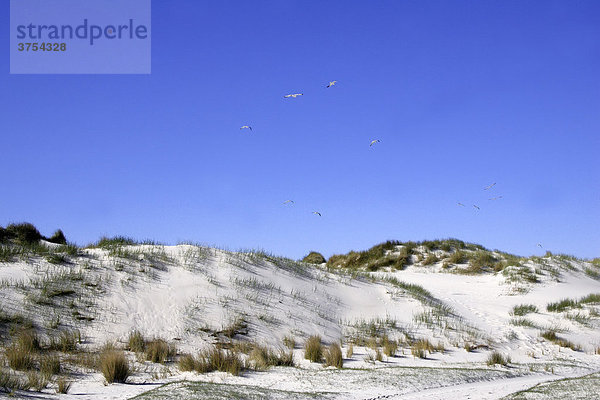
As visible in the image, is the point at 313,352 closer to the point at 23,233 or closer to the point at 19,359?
the point at 19,359

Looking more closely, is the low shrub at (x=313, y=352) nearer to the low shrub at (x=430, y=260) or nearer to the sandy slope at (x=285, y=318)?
the sandy slope at (x=285, y=318)

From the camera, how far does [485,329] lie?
17.3 meters

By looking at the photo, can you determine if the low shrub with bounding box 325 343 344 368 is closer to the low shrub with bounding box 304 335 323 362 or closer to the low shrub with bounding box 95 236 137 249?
the low shrub with bounding box 304 335 323 362

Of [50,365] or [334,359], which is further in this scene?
[334,359]

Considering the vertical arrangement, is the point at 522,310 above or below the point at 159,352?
below

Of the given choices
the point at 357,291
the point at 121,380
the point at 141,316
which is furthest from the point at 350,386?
the point at 357,291

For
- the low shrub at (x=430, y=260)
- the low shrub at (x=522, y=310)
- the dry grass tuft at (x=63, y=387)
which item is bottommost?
the low shrub at (x=522, y=310)

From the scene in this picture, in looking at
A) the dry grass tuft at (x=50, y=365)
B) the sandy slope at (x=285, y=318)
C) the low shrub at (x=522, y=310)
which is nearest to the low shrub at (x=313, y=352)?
the sandy slope at (x=285, y=318)

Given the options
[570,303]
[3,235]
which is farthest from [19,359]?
[570,303]

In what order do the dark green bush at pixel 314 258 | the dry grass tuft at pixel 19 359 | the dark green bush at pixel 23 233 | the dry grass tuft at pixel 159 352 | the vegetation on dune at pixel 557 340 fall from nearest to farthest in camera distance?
the dry grass tuft at pixel 19 359, the dry grass tuft at pixel 159 352, the vegetation on dune at pixel 557 340, the dark green bush at pixel 23 233, the dark green bush at pixel 314 258

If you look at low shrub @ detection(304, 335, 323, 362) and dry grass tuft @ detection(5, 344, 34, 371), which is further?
low shrub @ detection(304, 335, 323, 362)

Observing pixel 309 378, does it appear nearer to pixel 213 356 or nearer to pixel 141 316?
pixel 213 356

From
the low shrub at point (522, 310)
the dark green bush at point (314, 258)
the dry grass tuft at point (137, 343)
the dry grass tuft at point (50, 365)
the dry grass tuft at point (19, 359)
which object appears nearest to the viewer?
the dry grass tuft at point (50, 365)

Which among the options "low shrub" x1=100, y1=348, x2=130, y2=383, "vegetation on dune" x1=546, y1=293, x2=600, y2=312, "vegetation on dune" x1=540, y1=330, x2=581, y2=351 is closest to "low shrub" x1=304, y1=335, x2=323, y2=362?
"low shrub" x1=100, y1=348, x2=130, y2=383
